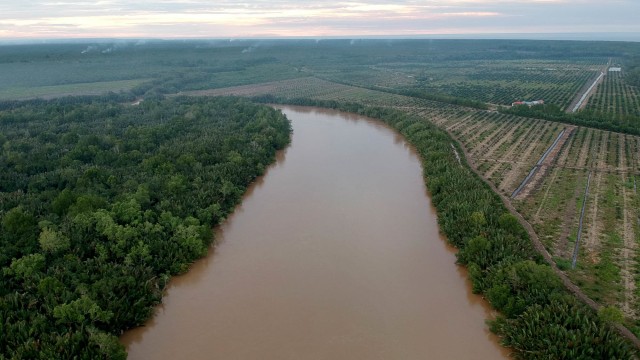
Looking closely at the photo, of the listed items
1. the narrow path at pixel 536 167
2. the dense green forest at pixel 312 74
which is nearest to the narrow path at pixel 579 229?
the narrow path at pixel 536 167

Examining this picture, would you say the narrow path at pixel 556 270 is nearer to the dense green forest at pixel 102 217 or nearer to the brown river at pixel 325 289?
the brown river at pixel 325 289

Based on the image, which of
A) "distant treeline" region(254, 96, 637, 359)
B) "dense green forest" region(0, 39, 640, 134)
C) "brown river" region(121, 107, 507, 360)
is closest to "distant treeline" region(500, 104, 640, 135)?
"dense green forest" region(0, 39, 640, 134)

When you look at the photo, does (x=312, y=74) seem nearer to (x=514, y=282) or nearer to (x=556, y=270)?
(x=556, y=270)

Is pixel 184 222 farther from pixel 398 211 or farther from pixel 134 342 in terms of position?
pixel 398 211

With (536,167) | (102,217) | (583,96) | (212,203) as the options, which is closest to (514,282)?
(212,203)

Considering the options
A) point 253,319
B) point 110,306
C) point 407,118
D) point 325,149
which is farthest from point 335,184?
point 407,118

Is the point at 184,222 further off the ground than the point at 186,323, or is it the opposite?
the point at 184,222
